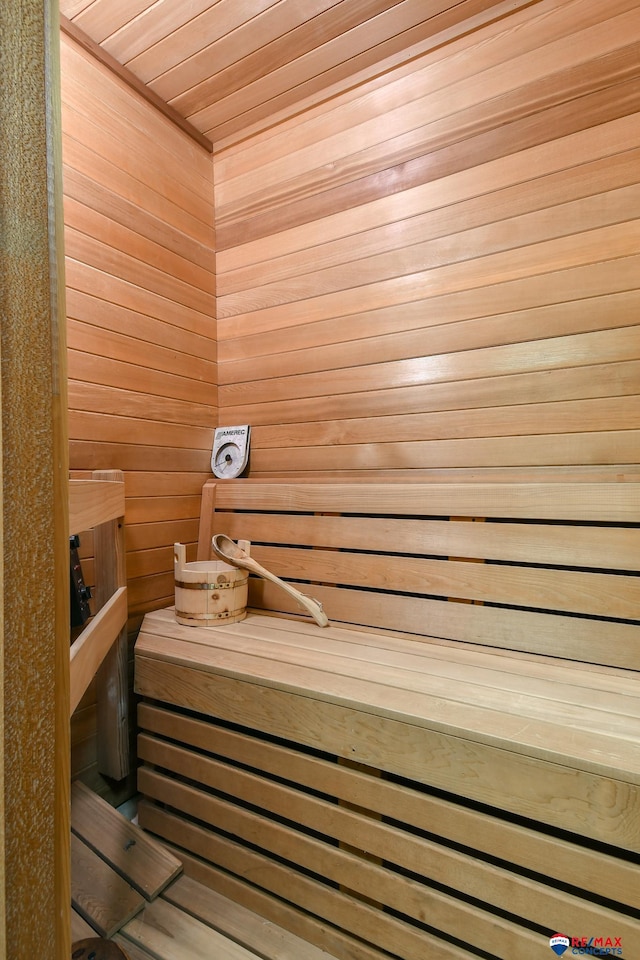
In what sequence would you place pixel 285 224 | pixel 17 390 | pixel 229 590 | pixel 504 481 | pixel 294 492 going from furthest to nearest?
pixel 285 224 → pixel 294 492 → pixel 229 590 → pixel 504 481 → pixel 17 390

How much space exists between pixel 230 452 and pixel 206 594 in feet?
2.86

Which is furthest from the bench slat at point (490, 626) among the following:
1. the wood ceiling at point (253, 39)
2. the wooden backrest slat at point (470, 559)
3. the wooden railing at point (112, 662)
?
the wood ceiling at point (253, 39)

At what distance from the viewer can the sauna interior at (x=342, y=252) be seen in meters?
1.89

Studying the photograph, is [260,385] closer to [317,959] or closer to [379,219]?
[379,219]

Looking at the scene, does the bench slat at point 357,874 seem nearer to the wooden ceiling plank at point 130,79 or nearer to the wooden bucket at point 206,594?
the wooden bucket at point 206,594

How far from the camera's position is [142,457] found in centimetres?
235

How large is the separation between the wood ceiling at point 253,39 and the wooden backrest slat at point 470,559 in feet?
6.23

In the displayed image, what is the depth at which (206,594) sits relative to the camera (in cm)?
205

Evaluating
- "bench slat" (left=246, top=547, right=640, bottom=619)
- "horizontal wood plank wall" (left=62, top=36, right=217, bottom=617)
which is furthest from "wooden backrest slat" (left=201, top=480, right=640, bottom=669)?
"horizontal wood plank wall" (left=62, top=36, right=217, bottom=617)

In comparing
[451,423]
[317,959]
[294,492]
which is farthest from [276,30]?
[317,959]

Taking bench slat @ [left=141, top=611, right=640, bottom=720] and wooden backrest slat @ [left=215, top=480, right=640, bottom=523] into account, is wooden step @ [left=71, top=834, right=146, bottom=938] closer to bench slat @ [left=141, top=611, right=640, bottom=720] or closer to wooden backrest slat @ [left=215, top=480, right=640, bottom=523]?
bench slat @ [left=141, top=611, right=640, bottom=720]

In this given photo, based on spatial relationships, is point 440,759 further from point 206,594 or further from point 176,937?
point 206,594

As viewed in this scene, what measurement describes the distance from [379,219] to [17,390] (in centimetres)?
217

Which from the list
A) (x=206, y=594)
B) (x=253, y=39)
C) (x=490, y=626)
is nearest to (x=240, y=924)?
(x=206, y=594)
